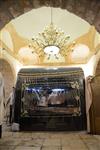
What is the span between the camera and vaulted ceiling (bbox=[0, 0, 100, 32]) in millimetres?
3997

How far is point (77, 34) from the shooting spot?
11.4 m

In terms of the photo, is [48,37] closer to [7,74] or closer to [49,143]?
[7,74]

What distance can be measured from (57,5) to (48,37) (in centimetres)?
534

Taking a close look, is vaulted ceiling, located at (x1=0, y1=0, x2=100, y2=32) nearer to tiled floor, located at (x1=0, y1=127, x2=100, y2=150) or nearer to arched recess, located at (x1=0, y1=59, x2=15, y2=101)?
tiled floor, located at (x1=0, y1=127, x2=100, y2=150)

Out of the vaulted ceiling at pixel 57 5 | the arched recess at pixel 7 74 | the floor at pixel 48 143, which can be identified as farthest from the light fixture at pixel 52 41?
the vaulted ceiling at pixel 57 5

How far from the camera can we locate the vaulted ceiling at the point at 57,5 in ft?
13.1

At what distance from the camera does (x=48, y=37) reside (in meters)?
9.48

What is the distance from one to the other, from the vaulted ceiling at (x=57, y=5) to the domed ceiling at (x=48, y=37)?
5.17 metres

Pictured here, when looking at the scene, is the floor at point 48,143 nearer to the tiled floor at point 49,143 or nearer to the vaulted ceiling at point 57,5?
the tiled floor at point 49,143

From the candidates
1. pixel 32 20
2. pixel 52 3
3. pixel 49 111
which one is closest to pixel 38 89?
pixel 49 111

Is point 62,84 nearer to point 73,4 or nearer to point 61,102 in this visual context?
point 61,102

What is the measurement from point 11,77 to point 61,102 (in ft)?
9.13

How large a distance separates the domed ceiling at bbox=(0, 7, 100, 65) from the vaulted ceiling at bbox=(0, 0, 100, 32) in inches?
204

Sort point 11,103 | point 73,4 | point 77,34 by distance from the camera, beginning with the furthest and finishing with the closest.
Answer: point 77,34 < point 11,103 < point 73,4
